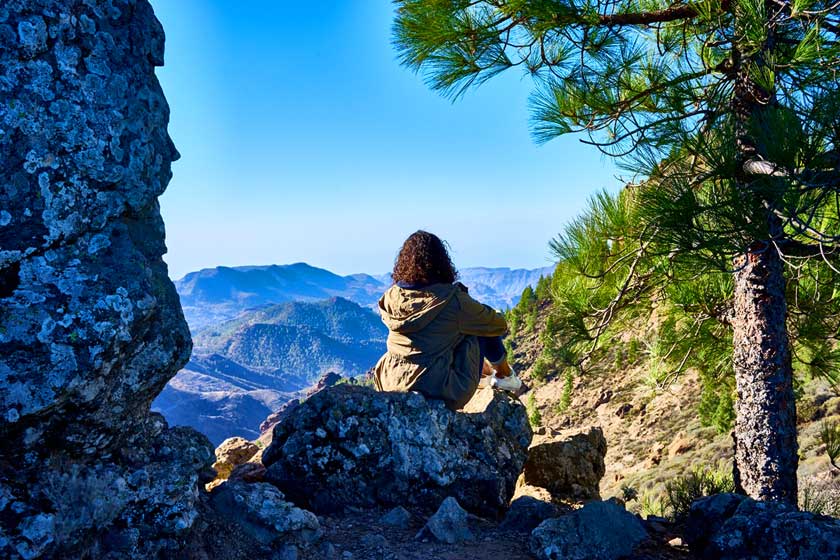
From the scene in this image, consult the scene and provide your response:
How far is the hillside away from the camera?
1068cm

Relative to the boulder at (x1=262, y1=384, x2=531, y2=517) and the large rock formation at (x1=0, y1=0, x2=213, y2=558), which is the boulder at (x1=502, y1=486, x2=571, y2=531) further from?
the large rock formation at (x1=0, y1=0, x2=213, y2=558)

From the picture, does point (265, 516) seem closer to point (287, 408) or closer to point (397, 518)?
point (397, 518)

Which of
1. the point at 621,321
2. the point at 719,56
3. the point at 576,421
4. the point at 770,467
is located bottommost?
the point at 576,421

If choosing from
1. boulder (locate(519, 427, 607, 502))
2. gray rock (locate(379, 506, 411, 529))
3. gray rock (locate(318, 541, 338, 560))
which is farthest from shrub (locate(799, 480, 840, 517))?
gray rock (locate(318, 541, 338, 560))

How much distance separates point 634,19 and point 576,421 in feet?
90.1

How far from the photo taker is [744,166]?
4.36 meters

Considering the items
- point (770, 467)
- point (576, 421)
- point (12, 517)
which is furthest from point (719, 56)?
point (576, 421)

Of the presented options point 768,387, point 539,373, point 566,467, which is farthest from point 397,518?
point 539,373

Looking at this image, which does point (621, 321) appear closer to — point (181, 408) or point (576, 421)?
point (576, 421)

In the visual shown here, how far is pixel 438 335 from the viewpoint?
4980 millimetres

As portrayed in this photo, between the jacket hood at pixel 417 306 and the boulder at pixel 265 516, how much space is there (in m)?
1.73

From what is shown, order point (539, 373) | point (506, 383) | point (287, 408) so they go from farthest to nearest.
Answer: point (539, 373) → point (287, 408) → point (506, 383)

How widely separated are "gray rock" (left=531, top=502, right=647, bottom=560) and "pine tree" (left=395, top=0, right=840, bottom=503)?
6.47ft

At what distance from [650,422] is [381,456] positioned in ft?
77.8
